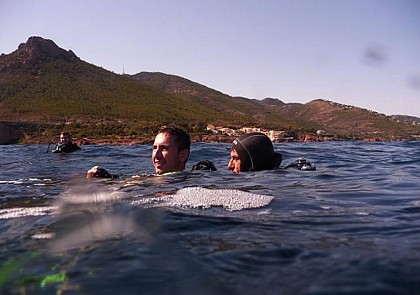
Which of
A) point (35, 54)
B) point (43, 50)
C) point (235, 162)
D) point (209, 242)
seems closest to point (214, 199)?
point (209, 242)

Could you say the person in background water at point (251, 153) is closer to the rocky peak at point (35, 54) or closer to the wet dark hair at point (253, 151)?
the wet dark hair at point (253, 151)

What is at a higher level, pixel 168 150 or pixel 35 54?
pixel 35 54

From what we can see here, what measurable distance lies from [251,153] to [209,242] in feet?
15.5

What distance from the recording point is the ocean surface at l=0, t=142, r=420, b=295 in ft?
8.25

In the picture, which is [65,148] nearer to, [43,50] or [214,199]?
[214,199]

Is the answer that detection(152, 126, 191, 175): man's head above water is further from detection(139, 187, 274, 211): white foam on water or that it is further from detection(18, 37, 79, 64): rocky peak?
detection(18, 37, 79, 64): rocky peak

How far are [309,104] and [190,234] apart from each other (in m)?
202

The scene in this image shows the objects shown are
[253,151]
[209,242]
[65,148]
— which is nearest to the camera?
[209,242]

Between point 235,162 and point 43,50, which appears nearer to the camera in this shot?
point 235,162

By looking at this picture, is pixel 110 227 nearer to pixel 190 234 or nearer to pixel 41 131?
pixel 190 234

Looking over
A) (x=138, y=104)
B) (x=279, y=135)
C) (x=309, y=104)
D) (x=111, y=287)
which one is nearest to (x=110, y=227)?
(x=111, y=287)

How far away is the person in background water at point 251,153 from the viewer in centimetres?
785

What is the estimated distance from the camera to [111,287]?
8.21ft

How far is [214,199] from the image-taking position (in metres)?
4.96
